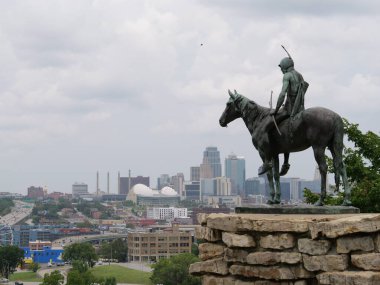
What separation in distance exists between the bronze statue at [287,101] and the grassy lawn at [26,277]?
303 feet

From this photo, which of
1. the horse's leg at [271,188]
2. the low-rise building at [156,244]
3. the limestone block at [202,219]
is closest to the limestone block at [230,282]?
the limestone block at [202,219]

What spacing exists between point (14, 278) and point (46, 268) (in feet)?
46.1

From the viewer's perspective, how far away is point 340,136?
38.7ft

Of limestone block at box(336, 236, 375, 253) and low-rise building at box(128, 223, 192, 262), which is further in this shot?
low-rise building at box(128, 223, 192, 262)

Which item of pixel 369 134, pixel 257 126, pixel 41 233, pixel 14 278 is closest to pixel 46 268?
pixel 14 278

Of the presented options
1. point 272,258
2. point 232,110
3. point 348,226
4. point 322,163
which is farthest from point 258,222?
point 232,110

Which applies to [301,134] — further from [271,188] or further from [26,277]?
[26,277]

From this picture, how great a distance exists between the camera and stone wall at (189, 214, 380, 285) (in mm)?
10180

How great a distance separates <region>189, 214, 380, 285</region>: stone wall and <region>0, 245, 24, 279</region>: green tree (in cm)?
9010

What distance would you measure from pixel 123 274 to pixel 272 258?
88217mm

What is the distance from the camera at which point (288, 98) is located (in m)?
12.1

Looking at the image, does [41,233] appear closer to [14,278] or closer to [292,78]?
[14,278]

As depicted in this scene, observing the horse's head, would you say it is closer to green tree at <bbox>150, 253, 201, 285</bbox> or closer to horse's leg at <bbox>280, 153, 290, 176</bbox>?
horse's leg at <bbox>280, 153, 290, 176</bbox>

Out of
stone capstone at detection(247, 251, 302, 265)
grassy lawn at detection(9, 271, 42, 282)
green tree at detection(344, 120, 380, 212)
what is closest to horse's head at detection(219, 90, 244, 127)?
stone capstone at detection(247, 251, 302, 265)
